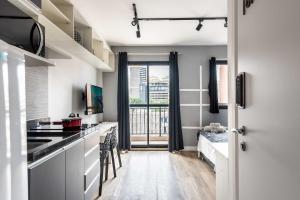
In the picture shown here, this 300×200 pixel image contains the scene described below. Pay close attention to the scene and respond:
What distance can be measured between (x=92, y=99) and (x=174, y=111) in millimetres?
2137

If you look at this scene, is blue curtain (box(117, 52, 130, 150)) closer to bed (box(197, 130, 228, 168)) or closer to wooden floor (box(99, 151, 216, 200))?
wooden floor (box(99, 151, 216, 200))

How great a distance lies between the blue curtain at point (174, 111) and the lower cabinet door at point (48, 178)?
4010 millimetres

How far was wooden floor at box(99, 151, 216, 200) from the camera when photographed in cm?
307

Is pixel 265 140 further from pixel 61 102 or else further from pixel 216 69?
pixel 216 69

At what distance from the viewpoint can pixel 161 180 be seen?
3.64m

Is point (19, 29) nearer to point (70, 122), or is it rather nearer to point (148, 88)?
point (70, 122)

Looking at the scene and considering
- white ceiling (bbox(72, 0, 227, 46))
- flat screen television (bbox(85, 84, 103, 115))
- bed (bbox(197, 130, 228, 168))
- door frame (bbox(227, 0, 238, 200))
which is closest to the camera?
door frame (bbox(227, 0, 238, 200))

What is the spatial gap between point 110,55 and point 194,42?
1.97m

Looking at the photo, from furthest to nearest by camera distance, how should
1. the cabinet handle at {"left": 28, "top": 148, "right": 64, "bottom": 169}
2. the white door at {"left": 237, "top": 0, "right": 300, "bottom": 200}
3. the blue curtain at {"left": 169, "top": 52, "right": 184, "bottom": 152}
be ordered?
the blue curtain at {"left": 169, "top": 52, "right": 184, "bottom": 152} → the cabinet handle at {"left": 28, "top": 148, "right": 64, "bottom": 169} → the white door at {"left": 237, "top": 0, "right": 300, "bottom": 200}

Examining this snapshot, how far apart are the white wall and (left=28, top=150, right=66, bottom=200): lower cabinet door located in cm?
142

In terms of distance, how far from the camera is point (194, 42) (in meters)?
5.56

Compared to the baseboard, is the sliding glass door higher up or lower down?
higher up

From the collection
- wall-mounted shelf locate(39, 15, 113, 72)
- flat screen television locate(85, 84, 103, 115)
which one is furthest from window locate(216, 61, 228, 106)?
wall-mounted shelf locate(39, 15, 113, 72)

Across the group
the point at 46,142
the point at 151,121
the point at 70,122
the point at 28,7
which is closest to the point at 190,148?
the point at 151,121
